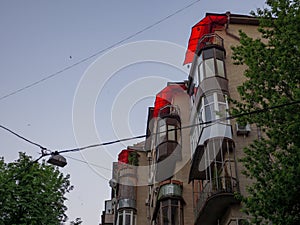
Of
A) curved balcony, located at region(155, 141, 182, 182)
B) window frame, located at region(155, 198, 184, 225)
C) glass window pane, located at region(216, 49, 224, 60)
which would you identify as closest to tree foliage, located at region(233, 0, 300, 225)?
glass window pane, located at region(216, 49, 224, 60)

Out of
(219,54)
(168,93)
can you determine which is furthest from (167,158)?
(219,54)

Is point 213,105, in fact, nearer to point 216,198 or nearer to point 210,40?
point 210,40

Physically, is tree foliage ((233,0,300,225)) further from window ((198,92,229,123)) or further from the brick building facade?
window ((198,92,229,123))

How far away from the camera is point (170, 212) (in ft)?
64.3

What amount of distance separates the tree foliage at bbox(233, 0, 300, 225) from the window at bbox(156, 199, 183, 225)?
883cm

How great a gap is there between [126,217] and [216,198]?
541 inches

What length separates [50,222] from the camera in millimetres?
20391

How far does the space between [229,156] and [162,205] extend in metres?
5.30

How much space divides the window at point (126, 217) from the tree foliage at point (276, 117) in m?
17.3

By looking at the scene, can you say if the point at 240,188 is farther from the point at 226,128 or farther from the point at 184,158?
the point at 184,158

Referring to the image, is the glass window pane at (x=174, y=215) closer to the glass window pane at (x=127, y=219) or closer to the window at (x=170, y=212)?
the window at (x=170, y=212)

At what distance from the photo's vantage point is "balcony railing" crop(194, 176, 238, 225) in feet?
48.4

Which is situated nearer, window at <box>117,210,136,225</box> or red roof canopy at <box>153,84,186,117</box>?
red roof canopy at <box>153,84,186,117</box>

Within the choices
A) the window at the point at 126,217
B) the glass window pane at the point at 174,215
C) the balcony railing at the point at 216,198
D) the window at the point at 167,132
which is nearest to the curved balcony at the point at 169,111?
the window at the point at 167,132
